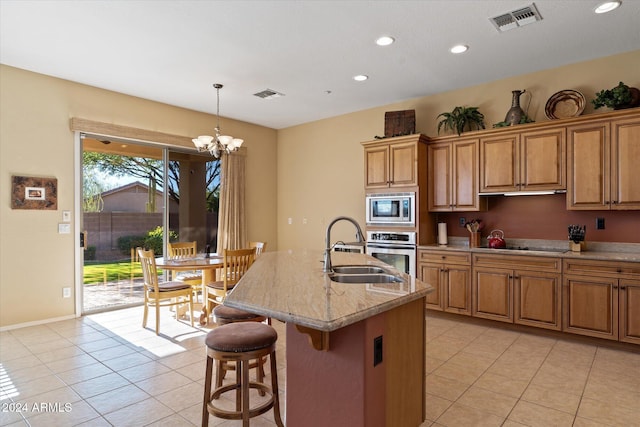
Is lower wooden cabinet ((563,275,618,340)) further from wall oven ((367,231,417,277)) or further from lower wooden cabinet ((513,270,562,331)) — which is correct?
wall oven ((367,231,417,277))

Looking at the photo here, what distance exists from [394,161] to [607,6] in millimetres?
2481

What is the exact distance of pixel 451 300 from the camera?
4363 millimetres

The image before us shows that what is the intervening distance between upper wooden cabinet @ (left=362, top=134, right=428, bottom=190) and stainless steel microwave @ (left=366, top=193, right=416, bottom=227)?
15cm

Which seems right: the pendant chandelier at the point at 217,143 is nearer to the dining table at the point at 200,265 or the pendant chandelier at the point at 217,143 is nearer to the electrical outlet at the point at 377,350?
the dining table at the point at 200,265

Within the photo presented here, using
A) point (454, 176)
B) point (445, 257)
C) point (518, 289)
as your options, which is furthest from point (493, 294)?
point (454, 176)

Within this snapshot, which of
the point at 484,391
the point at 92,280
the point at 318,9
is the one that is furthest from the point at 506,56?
the point at 92,280

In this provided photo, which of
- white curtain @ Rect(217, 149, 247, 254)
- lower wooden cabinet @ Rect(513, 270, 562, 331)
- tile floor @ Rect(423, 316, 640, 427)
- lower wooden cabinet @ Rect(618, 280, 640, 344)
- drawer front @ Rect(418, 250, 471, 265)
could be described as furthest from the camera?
white curtain @ Rect(217, 149, 247, 254)

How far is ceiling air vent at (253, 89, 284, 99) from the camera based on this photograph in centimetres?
486

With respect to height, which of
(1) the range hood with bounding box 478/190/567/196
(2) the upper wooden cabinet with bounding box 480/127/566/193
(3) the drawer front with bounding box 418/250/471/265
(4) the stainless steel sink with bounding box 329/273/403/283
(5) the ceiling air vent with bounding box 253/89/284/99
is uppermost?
(5) the ceiling air vent with bounding box 253/89/284/99

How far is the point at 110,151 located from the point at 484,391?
16.8 ft

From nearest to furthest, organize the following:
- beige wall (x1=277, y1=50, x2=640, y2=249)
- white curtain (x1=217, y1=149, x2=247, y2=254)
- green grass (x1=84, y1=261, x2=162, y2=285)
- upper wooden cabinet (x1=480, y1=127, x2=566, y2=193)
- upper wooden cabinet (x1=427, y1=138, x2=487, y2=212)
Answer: upper wooden cabinet (x1=480, y1=127, x2=566, y2=193)
beige wall (x1=277, y1=50, x2=640, y2=249)
upper wooden cabinet (x1=427, y1=138, x2=487, y2=212)
green grass (x1=84, y1=261, x2=162, y2=285)
white curtain (x1=217, y1=149, x2=247, y2=254)

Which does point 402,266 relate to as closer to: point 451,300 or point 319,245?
point 451,300

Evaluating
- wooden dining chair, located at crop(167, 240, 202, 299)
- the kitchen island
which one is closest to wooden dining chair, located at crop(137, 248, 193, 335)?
wooden dining chair, located at crop(167, 240, 202, 299)

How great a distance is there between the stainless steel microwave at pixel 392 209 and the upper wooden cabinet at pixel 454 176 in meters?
0.32
